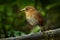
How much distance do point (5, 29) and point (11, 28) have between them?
9 centimetres

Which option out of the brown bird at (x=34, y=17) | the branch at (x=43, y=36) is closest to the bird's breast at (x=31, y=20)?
the brown bird at (x=34, y=17)

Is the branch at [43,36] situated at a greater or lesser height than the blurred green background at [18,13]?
lesser

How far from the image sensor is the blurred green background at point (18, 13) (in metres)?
4.03

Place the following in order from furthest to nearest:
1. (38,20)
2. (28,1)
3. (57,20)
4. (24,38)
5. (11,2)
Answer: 1. (57,20)
2. (11,2)
3. (28,1)
4. (38,20)
5. (24,38)

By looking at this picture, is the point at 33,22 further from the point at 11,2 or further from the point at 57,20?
the point at 57,20

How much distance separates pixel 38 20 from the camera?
297cm

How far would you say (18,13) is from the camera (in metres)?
4.18

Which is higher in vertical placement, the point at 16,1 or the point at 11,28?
the point at 16,1

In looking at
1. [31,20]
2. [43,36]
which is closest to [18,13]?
[31,20]

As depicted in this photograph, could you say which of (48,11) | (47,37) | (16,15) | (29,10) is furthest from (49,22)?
(47,37)

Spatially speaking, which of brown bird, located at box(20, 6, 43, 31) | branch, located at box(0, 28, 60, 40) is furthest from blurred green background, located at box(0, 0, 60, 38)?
branch, located at box(0, 28, 60, 40)

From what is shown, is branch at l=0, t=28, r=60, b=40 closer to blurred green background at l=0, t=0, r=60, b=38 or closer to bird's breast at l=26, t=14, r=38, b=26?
bird's breast at l=26, t=14, r=38, b=26

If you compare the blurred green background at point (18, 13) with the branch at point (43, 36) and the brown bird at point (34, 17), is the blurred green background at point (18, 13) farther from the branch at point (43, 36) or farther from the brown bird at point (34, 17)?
the branch at point (43, 36)

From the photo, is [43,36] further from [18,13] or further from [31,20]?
[18,13]
